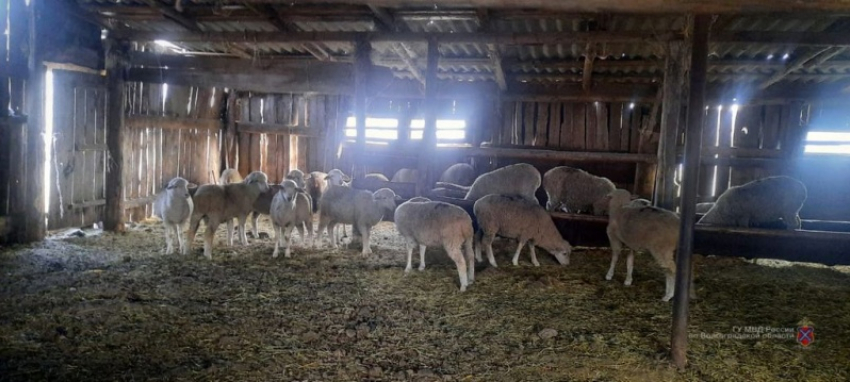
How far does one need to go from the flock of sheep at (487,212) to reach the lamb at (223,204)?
17 millimetres

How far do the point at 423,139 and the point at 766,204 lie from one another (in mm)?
6158

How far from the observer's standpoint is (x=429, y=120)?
32.8 ft

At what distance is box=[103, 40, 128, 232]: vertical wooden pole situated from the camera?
11258mm

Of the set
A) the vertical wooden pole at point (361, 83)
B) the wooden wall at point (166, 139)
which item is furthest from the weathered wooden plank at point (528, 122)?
the wooden wall at point (166, 139)

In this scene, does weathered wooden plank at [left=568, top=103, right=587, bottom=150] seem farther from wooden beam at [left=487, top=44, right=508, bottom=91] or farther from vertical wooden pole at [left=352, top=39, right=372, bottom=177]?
vertical wooden pole at [left=352, top=39, right=372, bottom=177]

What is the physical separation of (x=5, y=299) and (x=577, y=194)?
9296 mm

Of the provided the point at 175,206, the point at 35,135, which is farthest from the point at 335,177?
the point at 35,135

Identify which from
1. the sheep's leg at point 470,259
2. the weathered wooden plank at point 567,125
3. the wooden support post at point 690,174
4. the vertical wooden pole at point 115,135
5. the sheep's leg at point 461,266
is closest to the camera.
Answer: the wooden support post at point 690,174

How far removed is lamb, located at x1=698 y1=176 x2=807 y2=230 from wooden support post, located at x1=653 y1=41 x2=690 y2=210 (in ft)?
4.10

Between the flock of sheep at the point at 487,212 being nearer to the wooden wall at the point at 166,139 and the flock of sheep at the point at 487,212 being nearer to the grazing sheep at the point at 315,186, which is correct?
the grazing sheep at the point at 315,186

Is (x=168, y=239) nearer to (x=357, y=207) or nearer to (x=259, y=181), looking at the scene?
(x=259, y=181)

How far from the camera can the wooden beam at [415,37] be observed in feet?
29.5

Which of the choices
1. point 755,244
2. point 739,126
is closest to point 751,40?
point 755,244

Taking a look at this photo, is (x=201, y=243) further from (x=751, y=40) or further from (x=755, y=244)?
(x=751, y=40)
